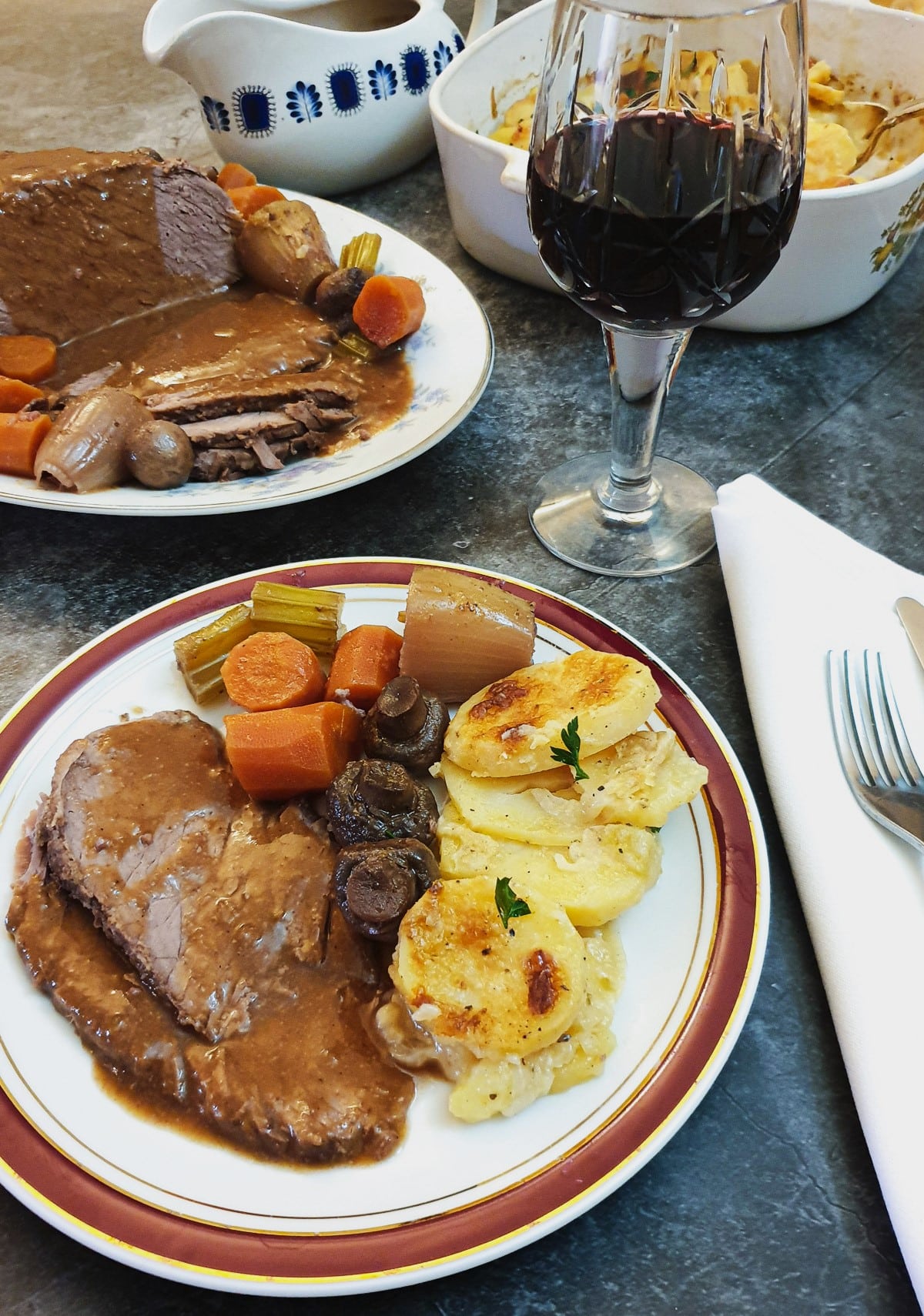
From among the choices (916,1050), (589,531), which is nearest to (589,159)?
(589,531)

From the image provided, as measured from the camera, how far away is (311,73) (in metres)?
2.42

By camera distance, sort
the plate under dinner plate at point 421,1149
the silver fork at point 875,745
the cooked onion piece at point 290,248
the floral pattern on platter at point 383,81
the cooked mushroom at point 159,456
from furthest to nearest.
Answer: the floral pattern on platter at point 383,81 → the cooked onion piece at point 290,248 → the cooked mushroom at point 159,456 → the silver fork at point 875,745 → the plate under dinner plate at point 421,1149

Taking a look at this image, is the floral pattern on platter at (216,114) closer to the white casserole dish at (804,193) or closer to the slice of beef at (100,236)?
the slice of beef at (100,236)

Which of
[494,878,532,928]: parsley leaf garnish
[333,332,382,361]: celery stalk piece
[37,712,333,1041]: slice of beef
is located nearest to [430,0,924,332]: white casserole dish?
[333,332,382,361]: celery stalk piece

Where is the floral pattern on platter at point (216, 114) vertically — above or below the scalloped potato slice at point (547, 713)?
above

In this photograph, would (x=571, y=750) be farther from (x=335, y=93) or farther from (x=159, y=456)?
(x=335, y=93)

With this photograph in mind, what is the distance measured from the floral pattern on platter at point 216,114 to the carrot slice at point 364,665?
1683 millimetres

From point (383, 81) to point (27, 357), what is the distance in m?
1.11

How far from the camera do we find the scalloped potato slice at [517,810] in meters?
1.20

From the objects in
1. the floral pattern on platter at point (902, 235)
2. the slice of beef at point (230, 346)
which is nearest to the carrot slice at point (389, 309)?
the slice of beef at point (230, 346)

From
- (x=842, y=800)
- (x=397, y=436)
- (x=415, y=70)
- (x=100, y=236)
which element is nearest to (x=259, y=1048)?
(x=842, y=800)

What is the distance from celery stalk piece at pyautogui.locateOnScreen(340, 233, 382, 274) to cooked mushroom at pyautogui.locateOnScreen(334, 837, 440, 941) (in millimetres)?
1471

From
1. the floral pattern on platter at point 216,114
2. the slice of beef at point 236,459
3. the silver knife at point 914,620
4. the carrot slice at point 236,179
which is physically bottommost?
the silver knife at point 914,620

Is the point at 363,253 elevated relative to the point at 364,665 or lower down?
elevated
